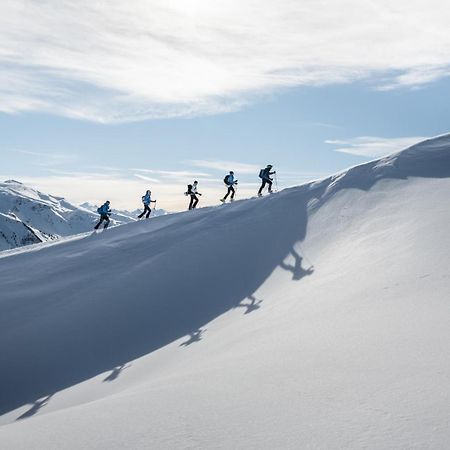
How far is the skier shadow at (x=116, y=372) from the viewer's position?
13757 millimetres

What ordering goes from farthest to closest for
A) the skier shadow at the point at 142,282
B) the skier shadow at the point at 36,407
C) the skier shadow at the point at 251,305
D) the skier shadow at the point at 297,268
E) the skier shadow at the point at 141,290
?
the skier shadow at the point at 297,268 < the skier shadow at the point at 142,282 < the skier shadow at the point at 141,290 < the skier shadow at the point at 251,305 < the skier shadow at the point at 36,407

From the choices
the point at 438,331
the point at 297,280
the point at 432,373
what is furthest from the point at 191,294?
the point at 432,373

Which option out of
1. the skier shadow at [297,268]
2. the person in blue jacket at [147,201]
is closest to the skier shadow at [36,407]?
the skier shadow at [297,268]

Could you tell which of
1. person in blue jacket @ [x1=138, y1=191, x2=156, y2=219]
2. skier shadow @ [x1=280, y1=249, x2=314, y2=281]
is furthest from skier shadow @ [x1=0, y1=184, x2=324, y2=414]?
person in blue jacket @ [x1=138, y1=191, x2=156, y2=219]

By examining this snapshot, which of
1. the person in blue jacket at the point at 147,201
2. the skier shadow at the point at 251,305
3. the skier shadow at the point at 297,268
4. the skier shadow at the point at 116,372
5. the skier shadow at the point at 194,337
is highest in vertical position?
the person in blue jacket at the point at 147,201

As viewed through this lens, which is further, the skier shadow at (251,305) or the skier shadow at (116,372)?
the skier shadow at (251,305)

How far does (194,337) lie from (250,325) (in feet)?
9.23

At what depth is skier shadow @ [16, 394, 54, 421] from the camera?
43.9ft

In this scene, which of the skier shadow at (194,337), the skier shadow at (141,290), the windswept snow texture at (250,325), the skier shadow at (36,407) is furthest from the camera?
the skier shadow at (141,290)

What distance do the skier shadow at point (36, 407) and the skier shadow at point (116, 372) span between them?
6.68 ft

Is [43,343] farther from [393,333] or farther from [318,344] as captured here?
[393,333]

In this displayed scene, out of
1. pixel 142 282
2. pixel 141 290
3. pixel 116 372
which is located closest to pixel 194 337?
pixel 116 372

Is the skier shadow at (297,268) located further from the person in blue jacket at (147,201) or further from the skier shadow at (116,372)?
the person in blue jacket at (147,201)

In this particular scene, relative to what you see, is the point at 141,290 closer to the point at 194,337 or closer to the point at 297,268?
the point at 194,337
